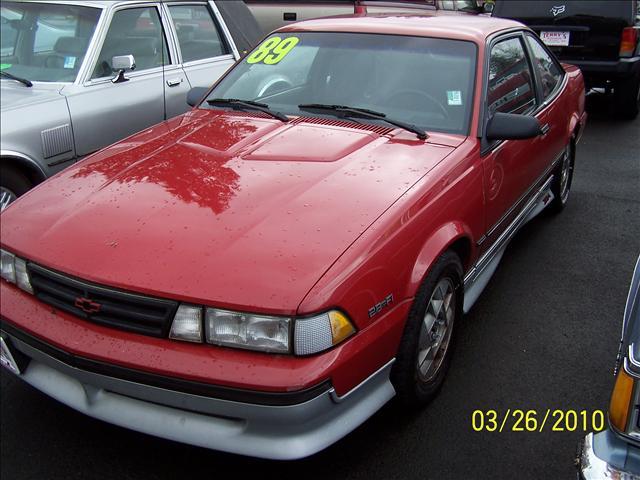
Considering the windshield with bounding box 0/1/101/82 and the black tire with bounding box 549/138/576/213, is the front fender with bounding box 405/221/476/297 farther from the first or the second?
the windshield with bounding box 0/1/101/82

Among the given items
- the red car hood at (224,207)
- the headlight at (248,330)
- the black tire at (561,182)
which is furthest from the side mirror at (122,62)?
the black tire at (561,182)

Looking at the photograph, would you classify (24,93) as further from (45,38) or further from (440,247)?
(440,247)

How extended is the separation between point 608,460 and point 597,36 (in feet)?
23.5

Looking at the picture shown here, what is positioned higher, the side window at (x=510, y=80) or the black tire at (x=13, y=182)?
the side window at (x=510, y=80)

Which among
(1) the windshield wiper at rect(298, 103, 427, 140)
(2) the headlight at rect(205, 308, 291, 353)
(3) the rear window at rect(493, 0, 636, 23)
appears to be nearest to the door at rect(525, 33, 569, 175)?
(1) the windshield wiper at rect(298, 103, 427, 140)

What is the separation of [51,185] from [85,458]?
120 centimetres

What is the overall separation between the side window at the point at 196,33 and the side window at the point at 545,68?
106 inches

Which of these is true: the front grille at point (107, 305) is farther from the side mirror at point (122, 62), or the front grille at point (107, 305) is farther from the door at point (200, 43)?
the door at point (200, 43)

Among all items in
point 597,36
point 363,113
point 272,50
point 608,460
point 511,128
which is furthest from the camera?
point 597,36

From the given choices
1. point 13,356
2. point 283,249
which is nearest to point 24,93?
point 13,356

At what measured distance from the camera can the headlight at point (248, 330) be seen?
2.20 m

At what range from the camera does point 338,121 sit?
344cm

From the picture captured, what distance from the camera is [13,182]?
413 centimetres

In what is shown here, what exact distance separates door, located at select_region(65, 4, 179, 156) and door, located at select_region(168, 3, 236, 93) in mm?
161
